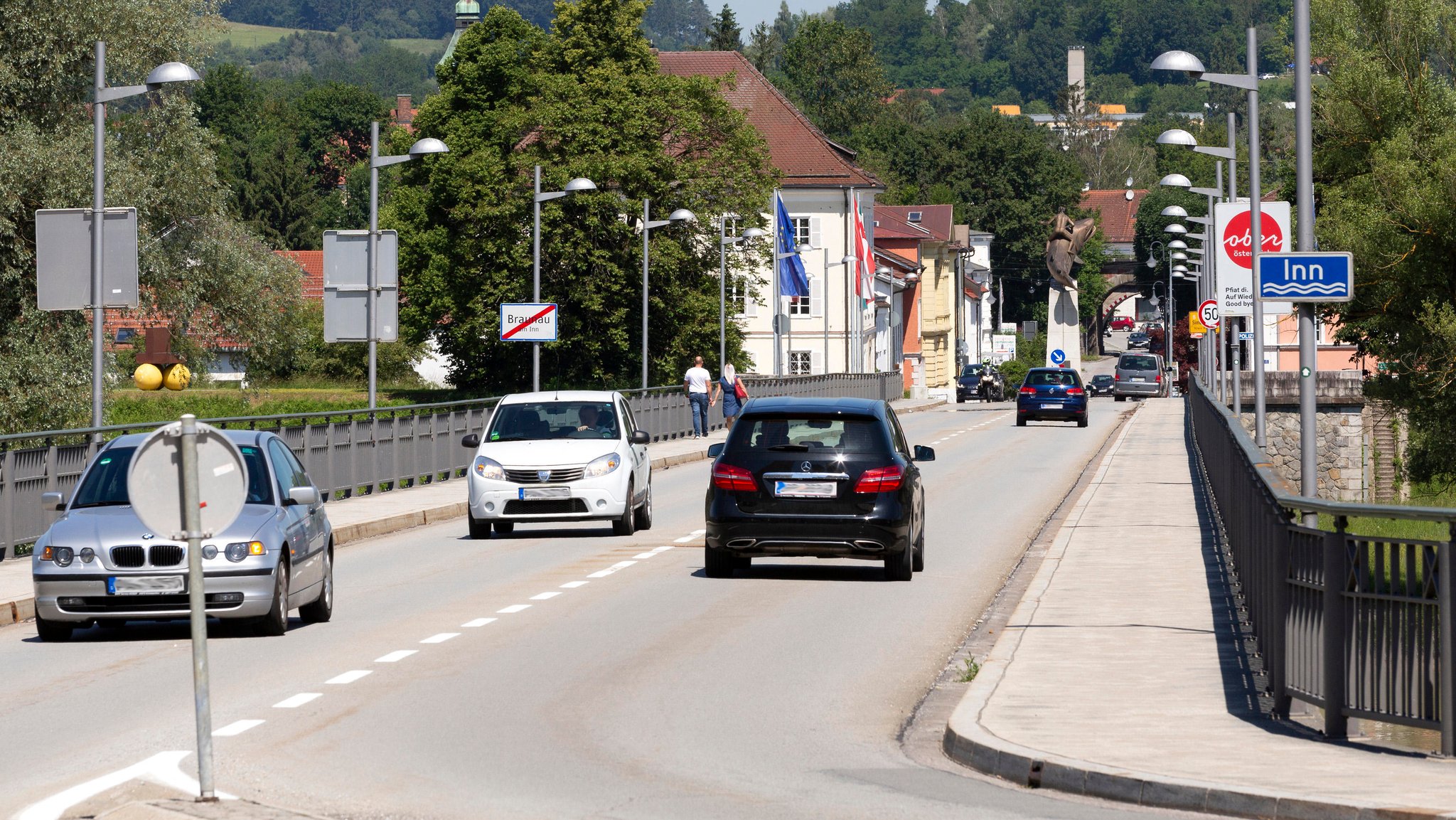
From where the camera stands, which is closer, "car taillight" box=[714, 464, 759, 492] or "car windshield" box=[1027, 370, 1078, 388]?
"car taillight" box=[714, 464, 759, 492]

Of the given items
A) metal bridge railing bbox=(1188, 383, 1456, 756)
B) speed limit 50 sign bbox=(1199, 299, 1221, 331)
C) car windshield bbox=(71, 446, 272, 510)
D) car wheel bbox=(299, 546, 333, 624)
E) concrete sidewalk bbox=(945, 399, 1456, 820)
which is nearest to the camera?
concrete sidewalk bbox=(945, 399, 1456, 820)

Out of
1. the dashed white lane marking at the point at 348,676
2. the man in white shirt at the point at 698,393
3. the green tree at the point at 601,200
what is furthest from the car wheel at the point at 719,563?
the green tree at the point at 601,200

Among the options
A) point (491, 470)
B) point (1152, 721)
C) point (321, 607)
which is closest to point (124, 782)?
point (1152, 721)

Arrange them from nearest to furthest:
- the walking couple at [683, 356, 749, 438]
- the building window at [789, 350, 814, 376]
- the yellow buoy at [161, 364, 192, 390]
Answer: the yellow buoy at [161, 364, 192, 390], the walking couple at [683, 356, 749, 438], the building window at [789, 350, 814, 376]

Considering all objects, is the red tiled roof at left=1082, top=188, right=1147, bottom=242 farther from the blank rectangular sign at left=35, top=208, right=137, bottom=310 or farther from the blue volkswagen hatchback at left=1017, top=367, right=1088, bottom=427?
the blank rectangular sign at left=35, top=208, right=137, bottom=310

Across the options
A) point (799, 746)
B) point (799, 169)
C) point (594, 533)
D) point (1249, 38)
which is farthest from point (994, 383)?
point (799, 746)

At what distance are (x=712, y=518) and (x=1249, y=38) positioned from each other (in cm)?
1791

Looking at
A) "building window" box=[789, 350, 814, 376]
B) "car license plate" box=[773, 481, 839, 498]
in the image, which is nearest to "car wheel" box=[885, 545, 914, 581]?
"car license plate" box=[773, 481, 839, 498]

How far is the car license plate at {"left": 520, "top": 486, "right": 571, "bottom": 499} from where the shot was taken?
23188 mm

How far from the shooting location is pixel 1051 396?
2357 inches

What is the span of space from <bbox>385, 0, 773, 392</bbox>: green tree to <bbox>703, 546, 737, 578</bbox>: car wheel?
44.1 m

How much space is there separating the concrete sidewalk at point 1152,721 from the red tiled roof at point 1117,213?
573ft

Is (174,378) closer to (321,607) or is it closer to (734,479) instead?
(734,479)

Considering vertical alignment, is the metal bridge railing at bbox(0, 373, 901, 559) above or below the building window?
below
